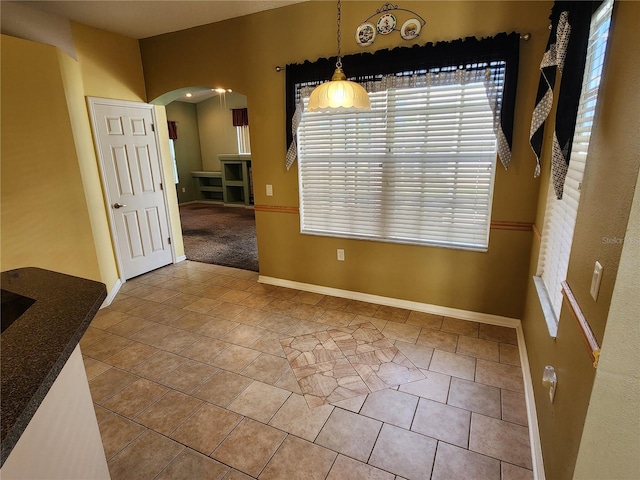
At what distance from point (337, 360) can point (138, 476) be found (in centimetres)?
136

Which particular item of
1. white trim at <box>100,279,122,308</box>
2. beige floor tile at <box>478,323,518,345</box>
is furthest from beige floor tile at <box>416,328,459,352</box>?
white trim at <box>100,279,122,308</box>

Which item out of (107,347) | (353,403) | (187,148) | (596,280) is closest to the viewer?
(596,280)

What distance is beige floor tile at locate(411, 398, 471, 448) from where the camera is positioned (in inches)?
72.5

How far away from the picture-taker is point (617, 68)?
1128 mm

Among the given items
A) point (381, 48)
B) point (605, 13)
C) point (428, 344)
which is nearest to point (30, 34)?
point (381, 48)

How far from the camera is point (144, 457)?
1.76m

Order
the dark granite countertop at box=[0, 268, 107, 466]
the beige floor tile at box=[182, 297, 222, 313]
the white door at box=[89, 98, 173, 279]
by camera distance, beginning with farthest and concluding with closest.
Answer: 1. the white door at box=[89, 98, 173, 279]
2. the beige floor tile at box=[182, 297, 222, 313]
3. the dark granite countertop at box=[0, 268, 107, 466]

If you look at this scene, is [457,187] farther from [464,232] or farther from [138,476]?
[138,476]

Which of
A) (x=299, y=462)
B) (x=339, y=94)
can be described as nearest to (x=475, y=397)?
(x=299, y=462)

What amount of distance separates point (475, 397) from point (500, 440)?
1.06ft

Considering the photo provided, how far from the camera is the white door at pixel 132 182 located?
12.2ft

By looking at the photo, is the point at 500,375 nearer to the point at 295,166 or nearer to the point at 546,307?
the point at 546,307

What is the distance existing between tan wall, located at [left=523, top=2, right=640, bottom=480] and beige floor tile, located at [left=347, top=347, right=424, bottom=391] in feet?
2.91

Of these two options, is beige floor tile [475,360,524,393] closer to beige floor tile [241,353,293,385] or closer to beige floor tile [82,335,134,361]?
beige floor tile [241,353,293,385]
